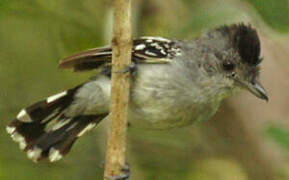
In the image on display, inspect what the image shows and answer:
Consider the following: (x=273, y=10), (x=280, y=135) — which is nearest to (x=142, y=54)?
(x=280, y=135)

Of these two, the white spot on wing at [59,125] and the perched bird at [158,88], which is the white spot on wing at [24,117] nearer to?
the perched bird at [158,88]

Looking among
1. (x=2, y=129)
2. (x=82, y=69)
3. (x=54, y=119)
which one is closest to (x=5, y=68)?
(x=2, y=129)

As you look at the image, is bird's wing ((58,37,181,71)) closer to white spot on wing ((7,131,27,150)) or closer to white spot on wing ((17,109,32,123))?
white spot on wing ((17,109,32,123))

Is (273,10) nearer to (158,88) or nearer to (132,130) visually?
(158,88)

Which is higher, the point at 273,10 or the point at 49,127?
the point at 273,10

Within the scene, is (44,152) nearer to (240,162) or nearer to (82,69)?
(82,69)

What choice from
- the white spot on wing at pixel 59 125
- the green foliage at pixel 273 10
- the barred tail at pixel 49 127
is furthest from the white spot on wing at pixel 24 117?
the green foliage at pixel 273 10

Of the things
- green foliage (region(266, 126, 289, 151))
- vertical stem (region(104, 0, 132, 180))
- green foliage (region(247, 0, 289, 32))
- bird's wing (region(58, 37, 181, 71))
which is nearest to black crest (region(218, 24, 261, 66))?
bird's wing (region(58, 37, 181, 71))
